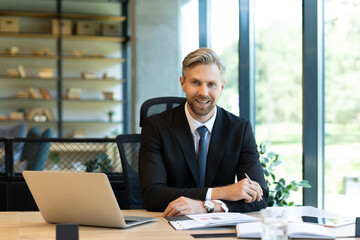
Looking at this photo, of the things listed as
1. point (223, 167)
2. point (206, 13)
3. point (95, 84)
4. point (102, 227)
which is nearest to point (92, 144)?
point (223, 167)

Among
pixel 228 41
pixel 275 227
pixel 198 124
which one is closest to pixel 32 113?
pixel 228 41

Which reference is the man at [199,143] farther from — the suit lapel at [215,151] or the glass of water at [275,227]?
the glass of water at [275,227]

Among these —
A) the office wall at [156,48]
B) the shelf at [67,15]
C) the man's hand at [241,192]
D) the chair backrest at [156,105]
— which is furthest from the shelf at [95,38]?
the man's hand at [241,192]

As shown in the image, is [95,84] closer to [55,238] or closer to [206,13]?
[206,13]

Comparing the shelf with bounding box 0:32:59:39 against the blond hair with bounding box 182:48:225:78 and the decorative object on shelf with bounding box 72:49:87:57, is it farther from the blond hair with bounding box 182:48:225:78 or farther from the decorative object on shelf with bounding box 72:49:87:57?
the blond hair with bounding box 182:48:225:78

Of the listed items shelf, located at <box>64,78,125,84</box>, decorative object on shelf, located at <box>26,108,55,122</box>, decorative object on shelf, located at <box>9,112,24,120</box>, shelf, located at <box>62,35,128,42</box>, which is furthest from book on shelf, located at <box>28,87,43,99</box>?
shelf, located at <box>62,35,128,42</box>

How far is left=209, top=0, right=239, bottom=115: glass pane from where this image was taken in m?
4.89

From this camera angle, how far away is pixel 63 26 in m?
8.77

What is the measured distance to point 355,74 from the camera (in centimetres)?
326

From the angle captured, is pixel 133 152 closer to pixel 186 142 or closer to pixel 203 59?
pixel 186 142

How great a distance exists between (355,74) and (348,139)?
16.3 inches

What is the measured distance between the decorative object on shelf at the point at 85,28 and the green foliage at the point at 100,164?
5546 mm

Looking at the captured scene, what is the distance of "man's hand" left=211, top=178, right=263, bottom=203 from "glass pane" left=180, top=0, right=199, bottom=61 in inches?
157

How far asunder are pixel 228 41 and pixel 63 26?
4376mm
